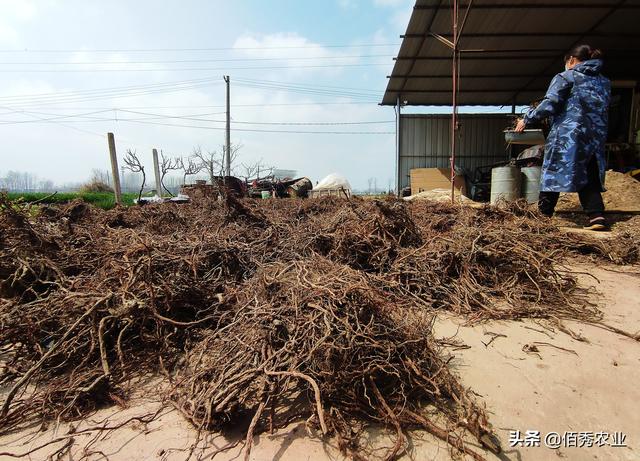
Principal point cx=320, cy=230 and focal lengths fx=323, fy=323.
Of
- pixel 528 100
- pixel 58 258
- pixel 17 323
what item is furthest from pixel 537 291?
pixel 528 100

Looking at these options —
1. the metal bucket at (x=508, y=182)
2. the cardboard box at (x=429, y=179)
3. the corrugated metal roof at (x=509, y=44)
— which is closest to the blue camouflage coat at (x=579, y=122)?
the metal bucket at (x=508, y=182)

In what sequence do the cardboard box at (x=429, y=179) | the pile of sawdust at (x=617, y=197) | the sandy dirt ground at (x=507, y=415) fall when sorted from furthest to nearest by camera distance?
1. the cardboard box at (x=429, y=179)
2. the pile of sawdust at (x=617, y=197)
3. the sandy dirt ground at (x=507, y=415)

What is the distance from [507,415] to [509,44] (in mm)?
11045

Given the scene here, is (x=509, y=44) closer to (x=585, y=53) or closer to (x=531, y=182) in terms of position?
(x=531, y=182)

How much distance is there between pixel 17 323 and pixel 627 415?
311cm

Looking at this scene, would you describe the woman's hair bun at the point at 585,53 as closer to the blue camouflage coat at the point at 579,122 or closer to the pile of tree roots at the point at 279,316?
the blue camouflage coat at the point at 579,122

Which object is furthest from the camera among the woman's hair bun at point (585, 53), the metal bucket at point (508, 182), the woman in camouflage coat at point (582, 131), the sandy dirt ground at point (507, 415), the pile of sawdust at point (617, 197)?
the metal bucket at point (508, 182)

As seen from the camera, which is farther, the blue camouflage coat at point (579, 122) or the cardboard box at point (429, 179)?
the cardboard box at point (429, 179)

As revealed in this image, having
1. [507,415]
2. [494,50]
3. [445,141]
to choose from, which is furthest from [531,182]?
[445,141]

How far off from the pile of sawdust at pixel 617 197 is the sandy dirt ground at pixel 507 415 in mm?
3888

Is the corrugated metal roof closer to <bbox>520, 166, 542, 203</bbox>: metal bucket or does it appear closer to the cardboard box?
the cardboard box

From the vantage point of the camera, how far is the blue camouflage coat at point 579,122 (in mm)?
3811

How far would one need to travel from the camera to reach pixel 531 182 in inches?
236

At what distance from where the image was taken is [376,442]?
48.4 inches
